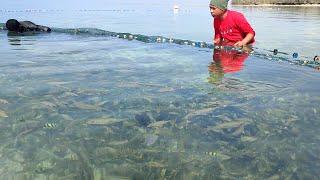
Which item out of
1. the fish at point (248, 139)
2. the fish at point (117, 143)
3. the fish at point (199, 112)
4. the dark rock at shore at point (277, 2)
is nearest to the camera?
the fish at point (117, 143)

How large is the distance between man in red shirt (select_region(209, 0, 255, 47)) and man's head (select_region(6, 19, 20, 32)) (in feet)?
39.2

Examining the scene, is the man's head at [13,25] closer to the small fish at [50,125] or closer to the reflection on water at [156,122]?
the reflection on water at [156,122]

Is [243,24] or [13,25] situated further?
[13,25]

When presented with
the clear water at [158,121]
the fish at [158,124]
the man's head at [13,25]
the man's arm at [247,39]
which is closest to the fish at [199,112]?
the clear water at [158,121]

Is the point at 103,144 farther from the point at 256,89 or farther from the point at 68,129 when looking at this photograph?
the point at 256,89

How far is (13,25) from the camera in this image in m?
21.4

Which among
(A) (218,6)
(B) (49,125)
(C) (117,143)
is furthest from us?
(A) (218,6)

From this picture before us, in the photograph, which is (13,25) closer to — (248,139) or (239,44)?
(239,44)

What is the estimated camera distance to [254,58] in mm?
13906

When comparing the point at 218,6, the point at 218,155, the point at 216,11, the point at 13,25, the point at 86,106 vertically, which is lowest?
the point at 218,155

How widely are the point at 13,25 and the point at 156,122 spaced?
16.8 metres

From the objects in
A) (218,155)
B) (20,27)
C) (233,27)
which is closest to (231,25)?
(233,27)

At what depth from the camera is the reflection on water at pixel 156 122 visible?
530cm

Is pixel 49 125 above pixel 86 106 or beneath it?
beneath
